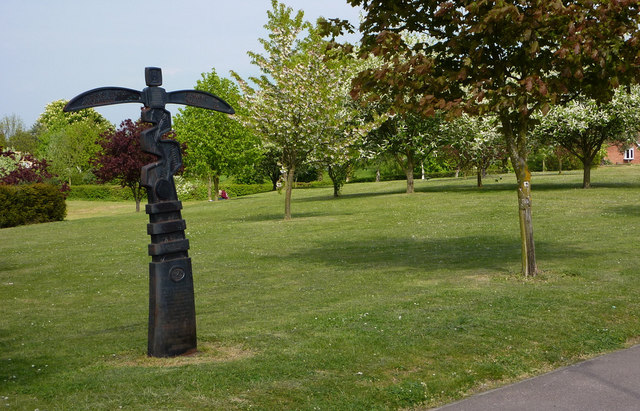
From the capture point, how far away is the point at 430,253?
19.7 m

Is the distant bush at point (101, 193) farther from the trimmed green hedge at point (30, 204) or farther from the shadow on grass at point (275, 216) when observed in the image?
the shadow on grass at point (275, 216)

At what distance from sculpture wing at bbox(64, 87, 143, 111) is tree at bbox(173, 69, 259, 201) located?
51606 millimetres

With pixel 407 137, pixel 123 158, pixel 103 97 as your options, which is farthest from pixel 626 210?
pixel 123 158

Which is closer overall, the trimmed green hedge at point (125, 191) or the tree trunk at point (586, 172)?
the tree trunk at point (586, 172)

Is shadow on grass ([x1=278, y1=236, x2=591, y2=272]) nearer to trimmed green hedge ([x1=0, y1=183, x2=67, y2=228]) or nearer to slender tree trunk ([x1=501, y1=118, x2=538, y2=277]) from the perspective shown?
slender tree trunk ([x1=501, y1=118, x2=538, y2=277])

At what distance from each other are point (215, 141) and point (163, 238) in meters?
53.2

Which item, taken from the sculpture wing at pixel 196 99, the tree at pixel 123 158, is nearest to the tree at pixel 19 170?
the tree at pixel 123 158

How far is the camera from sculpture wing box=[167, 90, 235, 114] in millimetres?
8773

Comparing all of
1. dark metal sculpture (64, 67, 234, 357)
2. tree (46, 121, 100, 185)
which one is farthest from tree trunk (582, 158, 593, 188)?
tree (46, 121, 100, 185)

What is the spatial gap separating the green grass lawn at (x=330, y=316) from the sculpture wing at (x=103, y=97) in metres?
3.15

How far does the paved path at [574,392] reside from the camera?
6.43m

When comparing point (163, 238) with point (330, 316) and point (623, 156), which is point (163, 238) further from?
→ point (623, 156)

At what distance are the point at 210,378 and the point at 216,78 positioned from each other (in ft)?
194

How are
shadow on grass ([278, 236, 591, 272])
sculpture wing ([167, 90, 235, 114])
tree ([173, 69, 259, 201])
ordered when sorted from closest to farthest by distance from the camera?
sculpture wing ([167, 90, 235, 114]), shadow on grass ([278, 236, 591, 272]), tree ([173, 69, 259, 201])
